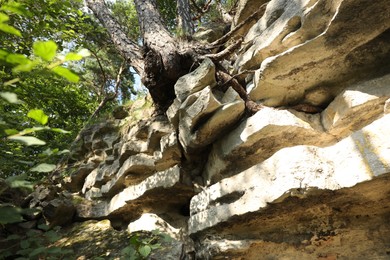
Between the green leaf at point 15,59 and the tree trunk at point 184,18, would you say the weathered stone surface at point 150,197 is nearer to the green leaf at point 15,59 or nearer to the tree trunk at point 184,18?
the green leaf at point 15,59

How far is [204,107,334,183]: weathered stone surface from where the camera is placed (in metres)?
2.98

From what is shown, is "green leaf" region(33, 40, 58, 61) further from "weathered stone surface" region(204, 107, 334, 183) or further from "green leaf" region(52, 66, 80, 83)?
"weathered stone surface" region(204, 107, 334, 183)

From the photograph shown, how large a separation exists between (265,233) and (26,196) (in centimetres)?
589

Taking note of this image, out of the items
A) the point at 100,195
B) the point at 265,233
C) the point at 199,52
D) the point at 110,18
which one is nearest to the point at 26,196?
the point at 100,195

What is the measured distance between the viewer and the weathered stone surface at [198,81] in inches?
143

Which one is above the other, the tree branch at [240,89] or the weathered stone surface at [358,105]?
the tree branch at [240,89]

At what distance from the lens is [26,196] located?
6012 mm

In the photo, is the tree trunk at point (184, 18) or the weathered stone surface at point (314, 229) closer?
the weathered stone surface at point (314, 229)

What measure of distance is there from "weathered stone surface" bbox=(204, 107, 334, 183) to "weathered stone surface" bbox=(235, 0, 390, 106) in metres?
0.41

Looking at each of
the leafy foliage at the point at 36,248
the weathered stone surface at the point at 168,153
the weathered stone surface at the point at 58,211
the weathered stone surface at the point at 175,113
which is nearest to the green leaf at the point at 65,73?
the leafy foliage at the point at 36,248

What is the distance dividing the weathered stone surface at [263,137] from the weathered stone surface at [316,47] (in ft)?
1.34

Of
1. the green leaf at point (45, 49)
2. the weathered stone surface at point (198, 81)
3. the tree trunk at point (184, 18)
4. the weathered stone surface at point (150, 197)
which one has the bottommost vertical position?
the weathered stone surface at point (150, 197)

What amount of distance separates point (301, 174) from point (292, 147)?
354 millimetres

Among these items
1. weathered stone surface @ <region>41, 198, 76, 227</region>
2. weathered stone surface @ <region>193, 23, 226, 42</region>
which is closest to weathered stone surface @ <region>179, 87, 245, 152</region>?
weathered stone surface @ <region>41, 198, 76, 227</region>
